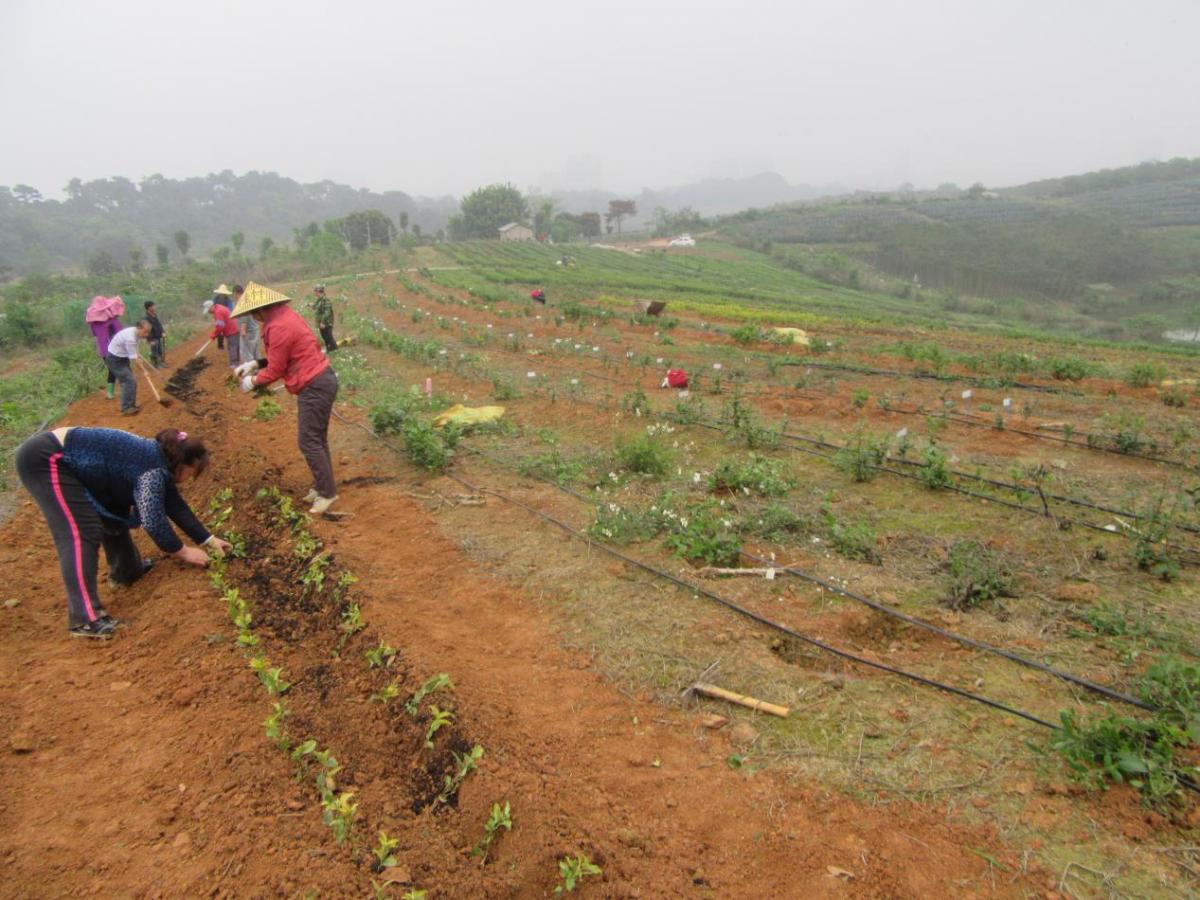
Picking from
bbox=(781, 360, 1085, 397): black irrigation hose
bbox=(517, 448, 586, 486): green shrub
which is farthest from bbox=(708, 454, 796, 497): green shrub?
bbox=(781, 360, 1085, 397): black irrigation hose

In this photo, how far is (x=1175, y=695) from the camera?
2.80 metres

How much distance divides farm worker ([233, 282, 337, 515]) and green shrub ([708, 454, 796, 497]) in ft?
11.2

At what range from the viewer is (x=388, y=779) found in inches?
106

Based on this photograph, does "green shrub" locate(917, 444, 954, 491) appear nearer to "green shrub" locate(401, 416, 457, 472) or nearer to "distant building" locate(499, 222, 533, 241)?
"green shrub" locate(401, 416, 457, 472)

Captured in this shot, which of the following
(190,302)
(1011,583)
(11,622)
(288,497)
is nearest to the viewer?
(11,622)

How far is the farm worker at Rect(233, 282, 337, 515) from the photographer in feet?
16.5

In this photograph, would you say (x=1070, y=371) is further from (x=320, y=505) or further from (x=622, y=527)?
(x=320, y=505)

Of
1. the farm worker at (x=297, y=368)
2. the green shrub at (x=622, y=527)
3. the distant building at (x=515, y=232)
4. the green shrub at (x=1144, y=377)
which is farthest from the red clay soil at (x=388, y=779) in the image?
the distant building at (x=515, y=232)

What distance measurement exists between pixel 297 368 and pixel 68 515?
77.4 inches

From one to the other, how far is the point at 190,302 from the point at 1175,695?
104 feet

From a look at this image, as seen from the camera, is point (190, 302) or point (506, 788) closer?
point (506, 788)

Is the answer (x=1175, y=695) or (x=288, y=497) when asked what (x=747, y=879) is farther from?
(x=288, y=497)

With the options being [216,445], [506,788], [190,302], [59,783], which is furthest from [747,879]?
[190,302]

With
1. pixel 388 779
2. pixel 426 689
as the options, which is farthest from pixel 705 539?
pixel 388 779
